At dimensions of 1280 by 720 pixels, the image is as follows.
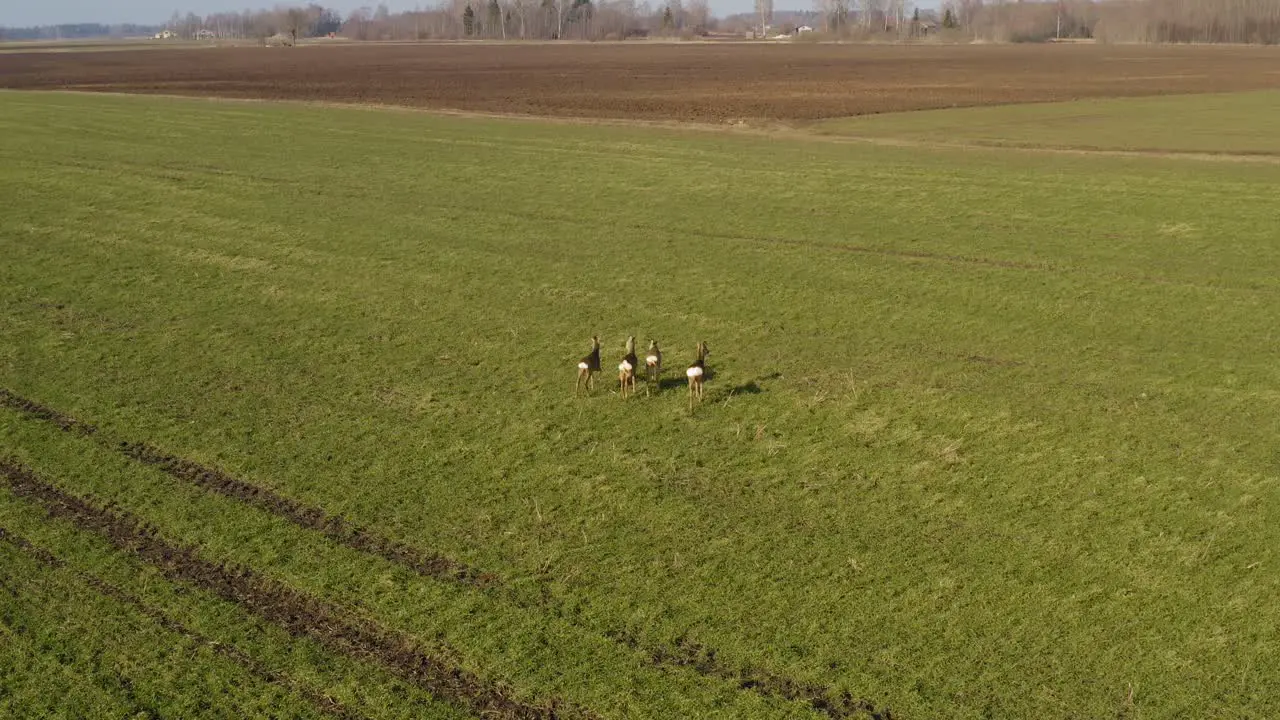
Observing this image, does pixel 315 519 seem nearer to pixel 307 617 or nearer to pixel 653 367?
pixel 307 617

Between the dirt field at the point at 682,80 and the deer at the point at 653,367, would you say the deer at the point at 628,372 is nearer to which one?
the deer at the point at 653,367

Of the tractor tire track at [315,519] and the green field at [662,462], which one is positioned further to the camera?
the tractor tire track at [315,519]

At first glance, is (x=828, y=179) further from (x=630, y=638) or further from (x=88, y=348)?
(x=630, y=638)

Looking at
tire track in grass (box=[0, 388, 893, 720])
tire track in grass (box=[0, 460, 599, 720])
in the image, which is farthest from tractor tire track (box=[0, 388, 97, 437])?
tire track in grass (box=[0, 460, 599, 720])

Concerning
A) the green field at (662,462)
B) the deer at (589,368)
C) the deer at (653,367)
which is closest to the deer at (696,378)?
the green field at (662,462)

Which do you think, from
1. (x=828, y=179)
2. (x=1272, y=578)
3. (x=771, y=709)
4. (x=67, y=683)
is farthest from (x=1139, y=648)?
(x=828, y=179)

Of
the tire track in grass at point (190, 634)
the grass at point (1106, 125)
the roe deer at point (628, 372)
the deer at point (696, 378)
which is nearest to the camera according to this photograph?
the tire track in grass at point (190, 634)

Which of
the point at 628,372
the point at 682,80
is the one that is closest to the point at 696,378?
the point at 628,372
